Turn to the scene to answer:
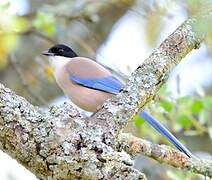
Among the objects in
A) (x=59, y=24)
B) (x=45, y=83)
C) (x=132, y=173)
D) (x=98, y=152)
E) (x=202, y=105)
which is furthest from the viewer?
(x=45, y=83)

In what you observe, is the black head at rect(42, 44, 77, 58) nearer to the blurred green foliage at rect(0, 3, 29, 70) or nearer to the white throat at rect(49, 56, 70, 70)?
the white throat at rect(49, 56, 70, 70)

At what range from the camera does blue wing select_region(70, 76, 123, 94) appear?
122 inches

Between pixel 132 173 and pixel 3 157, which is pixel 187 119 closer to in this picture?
pixel 3 157

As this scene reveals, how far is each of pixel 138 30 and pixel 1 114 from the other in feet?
10.2

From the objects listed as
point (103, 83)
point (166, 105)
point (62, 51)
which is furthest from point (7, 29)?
point (166, 105)

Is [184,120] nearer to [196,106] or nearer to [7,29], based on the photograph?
[196,106]

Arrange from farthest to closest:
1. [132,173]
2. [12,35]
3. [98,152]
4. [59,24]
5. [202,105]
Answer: [59,24], [12,35], [202,105], [98,152], [132,173]

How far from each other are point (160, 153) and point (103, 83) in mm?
1175

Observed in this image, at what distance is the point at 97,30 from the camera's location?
5.03m

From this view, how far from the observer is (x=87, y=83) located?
325 centimetres

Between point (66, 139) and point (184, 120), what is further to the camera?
point (184, 120)

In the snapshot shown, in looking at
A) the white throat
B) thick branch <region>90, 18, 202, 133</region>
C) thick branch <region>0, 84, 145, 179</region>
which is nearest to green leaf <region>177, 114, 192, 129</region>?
the white throat

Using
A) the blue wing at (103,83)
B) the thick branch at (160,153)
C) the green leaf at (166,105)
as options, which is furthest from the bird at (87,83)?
the thick branch at (160,153)

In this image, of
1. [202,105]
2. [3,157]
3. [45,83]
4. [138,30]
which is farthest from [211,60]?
[3,157]
